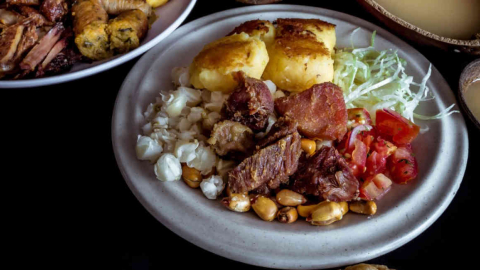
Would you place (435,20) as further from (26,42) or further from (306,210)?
(26,42)

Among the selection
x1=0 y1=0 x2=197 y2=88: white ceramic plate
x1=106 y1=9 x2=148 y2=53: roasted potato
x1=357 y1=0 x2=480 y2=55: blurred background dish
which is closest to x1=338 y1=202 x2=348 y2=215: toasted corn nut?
x1=357 y1=0 x2=480 y2=55: blurred background dish

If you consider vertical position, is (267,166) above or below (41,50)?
below

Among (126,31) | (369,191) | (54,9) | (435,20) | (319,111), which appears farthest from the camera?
(435,20)

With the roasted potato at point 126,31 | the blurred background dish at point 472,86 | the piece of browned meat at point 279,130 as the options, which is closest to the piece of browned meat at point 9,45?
the roasted potato at point 126,31

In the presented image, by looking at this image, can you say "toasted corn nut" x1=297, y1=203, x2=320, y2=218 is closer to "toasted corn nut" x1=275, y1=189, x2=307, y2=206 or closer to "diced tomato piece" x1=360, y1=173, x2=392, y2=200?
"toasted corn nut" x1=275, y1=189, x2=307, y2=206

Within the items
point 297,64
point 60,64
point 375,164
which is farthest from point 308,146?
point 60,64

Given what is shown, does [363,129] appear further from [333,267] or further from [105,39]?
[105,39]
